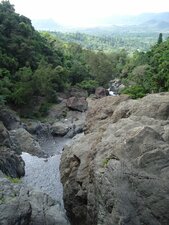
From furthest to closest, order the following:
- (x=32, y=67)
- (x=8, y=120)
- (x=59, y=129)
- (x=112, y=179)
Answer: (x=32, y=67) < (x=59, y=129) < (x=8, y=120) < (x=112, y=179)

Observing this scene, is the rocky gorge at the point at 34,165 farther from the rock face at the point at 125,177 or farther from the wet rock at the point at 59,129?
the rock face at the point at 125,177

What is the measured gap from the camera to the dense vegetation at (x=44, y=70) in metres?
54.1

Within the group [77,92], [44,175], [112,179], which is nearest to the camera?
[112,179]

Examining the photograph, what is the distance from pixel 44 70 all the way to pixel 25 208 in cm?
4814

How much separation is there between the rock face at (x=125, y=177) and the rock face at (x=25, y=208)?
6.11ft

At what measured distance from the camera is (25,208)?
15055 millimetres

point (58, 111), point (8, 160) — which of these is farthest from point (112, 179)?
point (58, 111)

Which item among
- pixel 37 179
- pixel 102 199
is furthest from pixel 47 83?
pixel 102 199

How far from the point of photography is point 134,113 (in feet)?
72.3

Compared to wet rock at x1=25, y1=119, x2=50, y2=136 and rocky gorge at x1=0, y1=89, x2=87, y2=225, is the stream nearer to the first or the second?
rocky gorge at x1=0, y1=89, x2=87, y2=225

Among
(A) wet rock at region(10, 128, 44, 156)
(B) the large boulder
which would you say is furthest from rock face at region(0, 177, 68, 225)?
(B) the large boulder

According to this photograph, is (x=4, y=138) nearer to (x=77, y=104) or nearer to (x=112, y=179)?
(x=112, y=179)

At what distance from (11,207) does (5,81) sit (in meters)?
43.7

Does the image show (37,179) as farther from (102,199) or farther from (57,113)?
(57,113)
